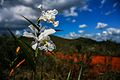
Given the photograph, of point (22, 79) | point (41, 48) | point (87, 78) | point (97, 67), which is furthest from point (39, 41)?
point (97, 67)

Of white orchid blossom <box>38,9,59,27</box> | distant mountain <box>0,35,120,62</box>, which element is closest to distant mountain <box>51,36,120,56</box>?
distant mountain <box>0,35,120,62</box>

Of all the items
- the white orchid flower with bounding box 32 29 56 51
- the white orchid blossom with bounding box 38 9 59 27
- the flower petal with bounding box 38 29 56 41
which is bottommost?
the white orchid flower with bounding box 32 29 56 51

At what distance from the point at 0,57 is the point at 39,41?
6.73 meters

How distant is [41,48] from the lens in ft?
7.52

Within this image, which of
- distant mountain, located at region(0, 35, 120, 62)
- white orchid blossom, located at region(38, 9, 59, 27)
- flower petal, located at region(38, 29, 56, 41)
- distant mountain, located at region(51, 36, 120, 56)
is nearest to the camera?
flower petal, located at region(38, 29, 56, 41)

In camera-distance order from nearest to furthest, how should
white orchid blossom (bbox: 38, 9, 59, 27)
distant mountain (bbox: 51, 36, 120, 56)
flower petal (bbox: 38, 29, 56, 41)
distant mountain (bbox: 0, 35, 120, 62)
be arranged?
flower petal (bbox: 38, 29, 56, 41) → white orchid blossom (bbox: 38, 9, 59, 27) → distant mountain (bbox: 0, 35, 120, 62) → distant mountain (bbox: 51, 36, 120, 56)

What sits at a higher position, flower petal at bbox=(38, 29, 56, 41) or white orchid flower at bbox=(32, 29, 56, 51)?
flower petal at bbox=(38, 29, 56, 41)

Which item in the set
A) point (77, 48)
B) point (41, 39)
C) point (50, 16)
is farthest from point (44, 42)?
point (77, 48)

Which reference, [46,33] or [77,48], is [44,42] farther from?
[77,48]

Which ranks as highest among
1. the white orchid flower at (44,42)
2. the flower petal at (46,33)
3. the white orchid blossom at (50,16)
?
the white orchid blossom at (50,16)

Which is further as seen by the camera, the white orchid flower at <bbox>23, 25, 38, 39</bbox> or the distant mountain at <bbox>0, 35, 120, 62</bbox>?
the distant mountain at <bbox>0, 35, 120, 62</bbox>

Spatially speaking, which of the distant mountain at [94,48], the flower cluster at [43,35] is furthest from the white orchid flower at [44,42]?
the distant mountain at [94,48]

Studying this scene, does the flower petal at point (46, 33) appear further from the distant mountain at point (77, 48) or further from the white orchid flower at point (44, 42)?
the distant mountain at point (77, 48)

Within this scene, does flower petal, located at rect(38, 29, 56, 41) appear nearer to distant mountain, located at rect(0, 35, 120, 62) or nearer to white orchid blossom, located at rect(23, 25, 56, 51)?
white orchid blossom, located at rect(23, 25, 56, 51)
